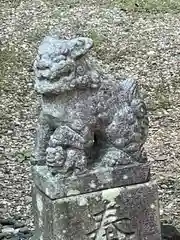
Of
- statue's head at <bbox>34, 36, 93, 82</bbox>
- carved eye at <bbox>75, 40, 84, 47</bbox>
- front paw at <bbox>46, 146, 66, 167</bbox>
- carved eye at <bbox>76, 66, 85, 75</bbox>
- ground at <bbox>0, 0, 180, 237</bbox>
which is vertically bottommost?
ground at <bbox>0, 0, 180, 237</bbox>

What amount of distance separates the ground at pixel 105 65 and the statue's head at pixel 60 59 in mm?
2167

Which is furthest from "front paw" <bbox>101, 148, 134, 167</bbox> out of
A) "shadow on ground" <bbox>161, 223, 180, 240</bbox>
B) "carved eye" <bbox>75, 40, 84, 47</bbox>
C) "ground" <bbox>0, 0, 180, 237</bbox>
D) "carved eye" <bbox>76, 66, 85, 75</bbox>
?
"ground" <bbox>0, 0, 180, 237</bbox>

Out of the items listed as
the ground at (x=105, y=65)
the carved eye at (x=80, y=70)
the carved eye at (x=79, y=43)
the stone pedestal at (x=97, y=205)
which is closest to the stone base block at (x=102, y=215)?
the stone pedestal at (x=97, y=205)

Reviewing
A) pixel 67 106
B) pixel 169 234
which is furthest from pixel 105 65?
pixel 67 106

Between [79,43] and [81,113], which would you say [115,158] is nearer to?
[81,113]

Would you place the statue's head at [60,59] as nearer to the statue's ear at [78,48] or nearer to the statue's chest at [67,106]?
the statue's ear at [78,48]

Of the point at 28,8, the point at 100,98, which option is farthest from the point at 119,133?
the point at 28,8

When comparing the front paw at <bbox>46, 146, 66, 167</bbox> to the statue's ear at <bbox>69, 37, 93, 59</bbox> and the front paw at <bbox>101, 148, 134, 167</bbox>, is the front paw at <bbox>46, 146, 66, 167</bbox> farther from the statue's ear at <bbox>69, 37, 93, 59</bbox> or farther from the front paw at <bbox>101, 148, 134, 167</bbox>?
the statue's ear at <bbox>69, 37, 93, 59</bbox>

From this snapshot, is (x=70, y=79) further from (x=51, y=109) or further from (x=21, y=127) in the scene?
(x=21, y=127)

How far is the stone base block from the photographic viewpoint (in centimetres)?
406

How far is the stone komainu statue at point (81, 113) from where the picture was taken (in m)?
3.94

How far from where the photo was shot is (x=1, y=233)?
5.51 metres

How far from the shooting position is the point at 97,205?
4125 mm

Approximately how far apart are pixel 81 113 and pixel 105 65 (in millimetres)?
5165
